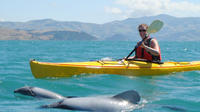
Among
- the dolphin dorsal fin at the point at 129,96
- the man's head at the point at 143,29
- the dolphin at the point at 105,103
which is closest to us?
the dolphin at the point at 105,103

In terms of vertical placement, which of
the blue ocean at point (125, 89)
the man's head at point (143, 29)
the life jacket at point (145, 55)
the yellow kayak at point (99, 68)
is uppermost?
the man's head at point (143, 29)

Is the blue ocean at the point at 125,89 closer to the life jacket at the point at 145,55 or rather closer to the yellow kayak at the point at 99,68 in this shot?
the yellow kayak at the point at 99,68

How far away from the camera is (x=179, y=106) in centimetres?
661

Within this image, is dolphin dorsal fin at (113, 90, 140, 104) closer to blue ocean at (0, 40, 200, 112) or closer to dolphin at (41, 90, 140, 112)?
dolphin at (41, 90, 140, 112)

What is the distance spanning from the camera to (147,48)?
958cm

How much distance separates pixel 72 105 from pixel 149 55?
5.03 m

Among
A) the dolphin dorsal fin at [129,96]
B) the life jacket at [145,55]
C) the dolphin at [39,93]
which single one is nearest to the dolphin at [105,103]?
the dolphin dorsal fin at [129,96]

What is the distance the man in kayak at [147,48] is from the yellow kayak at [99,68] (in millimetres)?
245

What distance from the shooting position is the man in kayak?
9625 millimetres

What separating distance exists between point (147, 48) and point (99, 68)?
173 cm

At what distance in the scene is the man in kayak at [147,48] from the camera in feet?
31.6

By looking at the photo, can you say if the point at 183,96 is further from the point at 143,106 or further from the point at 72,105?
the point at 72,105

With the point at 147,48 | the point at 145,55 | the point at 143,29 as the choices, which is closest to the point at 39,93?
the point at 147,48

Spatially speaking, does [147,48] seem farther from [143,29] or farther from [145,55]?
[145,55]
